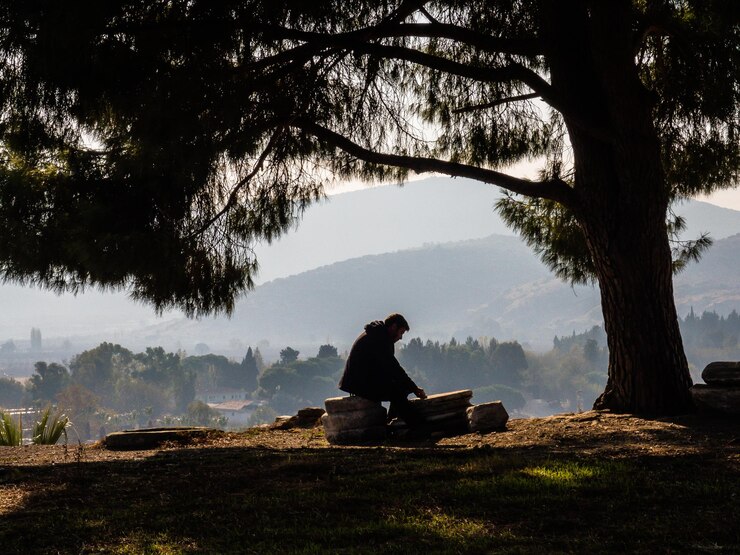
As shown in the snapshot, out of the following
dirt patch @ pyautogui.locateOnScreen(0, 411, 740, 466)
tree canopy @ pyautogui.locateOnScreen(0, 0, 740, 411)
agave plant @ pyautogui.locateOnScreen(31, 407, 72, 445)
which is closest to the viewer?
dirt patch @ pyautogui.locateOnScreen(0, 411, 740, 466)

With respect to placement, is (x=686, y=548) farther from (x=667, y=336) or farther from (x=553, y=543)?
(x=667, y=336)

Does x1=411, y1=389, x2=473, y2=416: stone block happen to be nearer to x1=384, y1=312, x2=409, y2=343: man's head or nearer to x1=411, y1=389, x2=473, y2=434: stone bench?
x1=411, y1=389, x2=473, y2=434: stone bench

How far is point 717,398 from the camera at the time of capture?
7918 millimetres

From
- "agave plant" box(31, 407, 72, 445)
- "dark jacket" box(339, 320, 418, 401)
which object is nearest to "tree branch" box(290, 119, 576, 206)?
"dark jacket" box(339, 320, 418, 401)

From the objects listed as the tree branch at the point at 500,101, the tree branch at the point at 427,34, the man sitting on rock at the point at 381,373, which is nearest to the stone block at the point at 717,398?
the man sitting on rock at the point at 381,373

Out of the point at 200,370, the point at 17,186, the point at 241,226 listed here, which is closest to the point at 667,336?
the point at 241,226

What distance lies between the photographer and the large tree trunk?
8.37 m

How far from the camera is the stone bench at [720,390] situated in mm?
7820

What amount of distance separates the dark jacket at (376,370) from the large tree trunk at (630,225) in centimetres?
216

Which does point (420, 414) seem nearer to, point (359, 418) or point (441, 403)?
point (441, 403)

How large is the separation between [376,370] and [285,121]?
8.62ft

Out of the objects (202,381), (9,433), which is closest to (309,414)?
(9,433)

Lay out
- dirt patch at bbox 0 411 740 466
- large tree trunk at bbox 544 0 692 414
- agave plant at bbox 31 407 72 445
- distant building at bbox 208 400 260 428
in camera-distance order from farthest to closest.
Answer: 1. distant building at bbox 208 400 260 428
2. agave plant at bbox 31 407 72 445
3. large tree trunk at bbox 544 0 692 414
4. dirt patch at bbox 0 411 740 466

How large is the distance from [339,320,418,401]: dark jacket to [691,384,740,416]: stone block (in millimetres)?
2668
